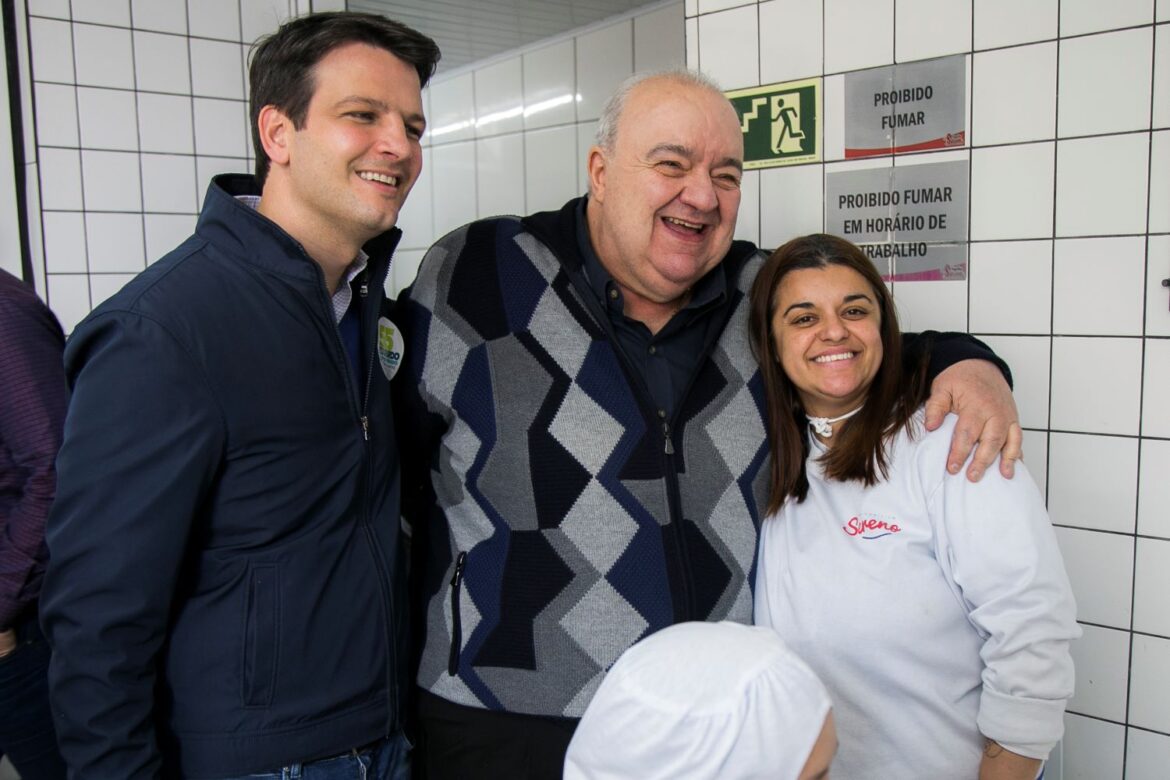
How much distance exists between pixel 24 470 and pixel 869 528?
1420mm

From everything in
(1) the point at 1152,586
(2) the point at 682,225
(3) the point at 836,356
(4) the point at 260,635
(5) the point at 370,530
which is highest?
(2) the point at 682,225

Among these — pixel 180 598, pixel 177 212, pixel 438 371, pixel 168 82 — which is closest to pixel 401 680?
pixel 180 598

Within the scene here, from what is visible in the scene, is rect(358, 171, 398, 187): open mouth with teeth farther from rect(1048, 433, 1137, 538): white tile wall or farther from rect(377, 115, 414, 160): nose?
rect(1048, 433, 1137, 538): white tile wall

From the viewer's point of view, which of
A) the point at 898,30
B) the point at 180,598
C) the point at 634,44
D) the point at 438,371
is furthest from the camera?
the point at 634,44

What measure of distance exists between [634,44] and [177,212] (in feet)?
6.75

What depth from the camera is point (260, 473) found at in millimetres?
1130

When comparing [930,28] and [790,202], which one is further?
[790,202]

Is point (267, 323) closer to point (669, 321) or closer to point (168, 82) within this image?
point (669, 321)

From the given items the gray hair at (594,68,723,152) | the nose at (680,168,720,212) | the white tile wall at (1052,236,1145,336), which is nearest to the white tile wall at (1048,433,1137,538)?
the white tile wall at (1052,236,1145,336)

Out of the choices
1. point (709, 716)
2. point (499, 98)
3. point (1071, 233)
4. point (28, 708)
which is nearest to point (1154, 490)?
point (1071, 233)

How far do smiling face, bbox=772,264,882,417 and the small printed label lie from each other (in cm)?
63

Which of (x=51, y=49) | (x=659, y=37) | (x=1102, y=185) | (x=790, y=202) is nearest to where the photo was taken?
A: (x=1102, y=185)

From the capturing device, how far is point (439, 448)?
1.48 metres

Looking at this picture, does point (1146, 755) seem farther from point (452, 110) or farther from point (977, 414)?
point (452, 110)
